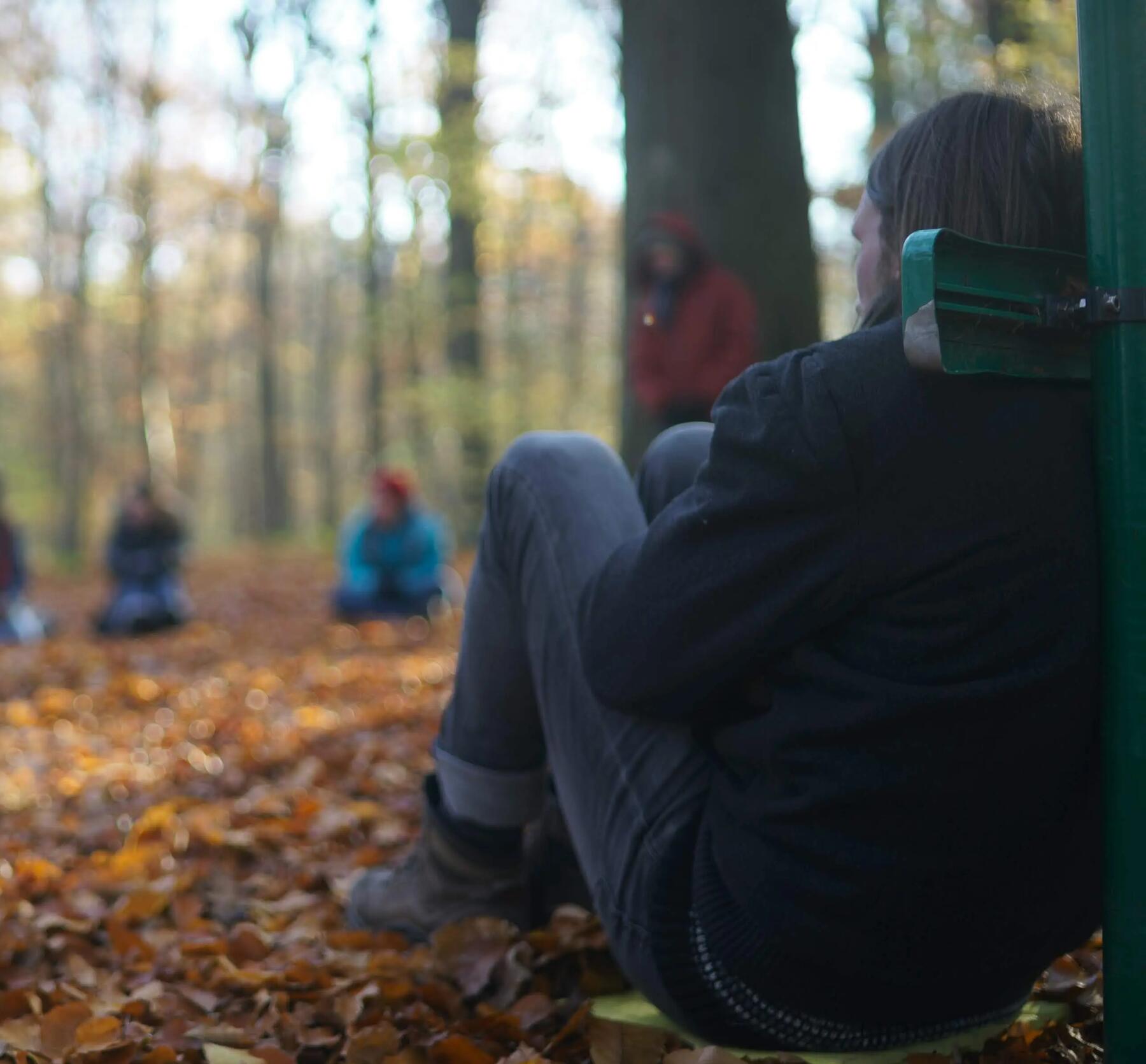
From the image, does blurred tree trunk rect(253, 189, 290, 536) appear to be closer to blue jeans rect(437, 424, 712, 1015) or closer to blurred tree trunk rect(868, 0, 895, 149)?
blurred tree trunk rect(868, 0, 895, 149)

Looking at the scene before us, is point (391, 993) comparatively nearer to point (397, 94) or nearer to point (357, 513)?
point (357, 513)

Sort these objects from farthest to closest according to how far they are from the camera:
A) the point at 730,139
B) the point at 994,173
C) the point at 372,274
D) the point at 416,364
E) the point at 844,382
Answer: the point at 416,364
the point at 372,274
the point at 730,139
the point at 994,173
the point at 844,382

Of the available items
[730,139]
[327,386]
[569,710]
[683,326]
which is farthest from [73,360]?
[569,710]

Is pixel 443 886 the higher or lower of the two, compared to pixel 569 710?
lower

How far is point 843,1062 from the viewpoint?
1664mm

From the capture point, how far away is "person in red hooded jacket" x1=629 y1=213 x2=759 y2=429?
464 cm

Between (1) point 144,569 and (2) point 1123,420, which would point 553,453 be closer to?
(2) point 1123,420

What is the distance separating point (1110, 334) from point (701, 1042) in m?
1.09

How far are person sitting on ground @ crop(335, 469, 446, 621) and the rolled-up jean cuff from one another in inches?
263

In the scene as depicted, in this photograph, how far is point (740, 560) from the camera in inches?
53.7

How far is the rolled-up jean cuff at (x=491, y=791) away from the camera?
1945 mm

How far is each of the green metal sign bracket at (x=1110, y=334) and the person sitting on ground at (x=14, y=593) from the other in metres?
8.12

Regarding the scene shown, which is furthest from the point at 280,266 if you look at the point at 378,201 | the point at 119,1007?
the point at 119,1007

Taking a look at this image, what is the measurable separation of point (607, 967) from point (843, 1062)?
527mm
